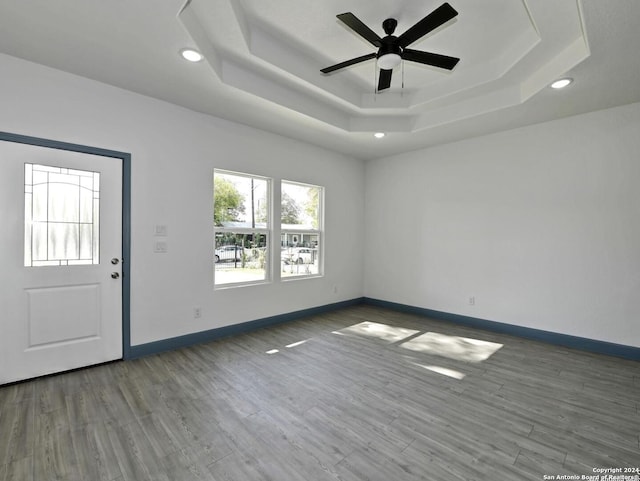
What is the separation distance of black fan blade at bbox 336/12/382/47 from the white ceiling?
1.16 ft

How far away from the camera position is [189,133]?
366 cm

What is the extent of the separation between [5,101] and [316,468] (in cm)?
388

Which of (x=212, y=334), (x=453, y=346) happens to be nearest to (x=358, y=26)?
(x=453, y=346)

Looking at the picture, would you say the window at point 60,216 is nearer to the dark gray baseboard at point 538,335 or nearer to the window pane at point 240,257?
the window pane at point 240,257

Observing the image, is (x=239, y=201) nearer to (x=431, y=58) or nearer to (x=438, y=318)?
(x=431, y=58)

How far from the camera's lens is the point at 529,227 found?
409 cm

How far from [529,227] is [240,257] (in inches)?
161

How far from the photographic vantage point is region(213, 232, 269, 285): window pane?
4.07 metres

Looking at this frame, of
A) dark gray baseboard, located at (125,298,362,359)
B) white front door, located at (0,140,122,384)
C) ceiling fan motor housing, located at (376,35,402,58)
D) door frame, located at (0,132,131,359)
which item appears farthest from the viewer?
dark gray baseboard, located at (125,298,362,359)

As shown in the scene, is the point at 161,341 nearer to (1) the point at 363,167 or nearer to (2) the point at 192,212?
(2) the point at 192,212

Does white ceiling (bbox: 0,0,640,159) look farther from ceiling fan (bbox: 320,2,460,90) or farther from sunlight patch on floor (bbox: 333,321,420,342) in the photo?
sunlight patch on floor (bbox: 333,321,420,342)

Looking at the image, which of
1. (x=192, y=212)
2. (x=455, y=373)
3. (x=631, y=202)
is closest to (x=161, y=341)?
(x=192, y=212)

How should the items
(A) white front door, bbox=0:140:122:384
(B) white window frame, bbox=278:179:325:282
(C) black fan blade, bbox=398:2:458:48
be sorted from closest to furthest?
(C) black fan blade, bbox=398:2:458:48 → (A) white front door, bbox=0:140:122:384 → (B) white window frame, bbox=278:179:325:282

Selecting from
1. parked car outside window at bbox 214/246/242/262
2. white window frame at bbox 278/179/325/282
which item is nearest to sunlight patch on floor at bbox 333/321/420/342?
white window frame at bbox 278/179/325/282
